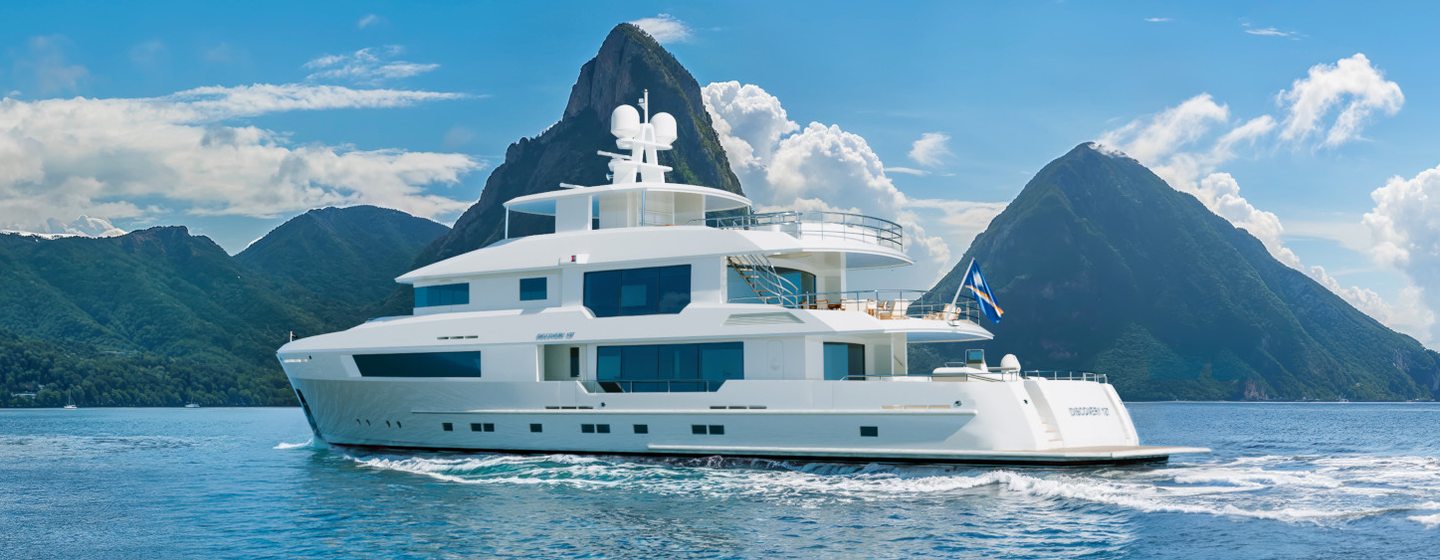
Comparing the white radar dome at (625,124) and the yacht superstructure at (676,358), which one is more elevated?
the white radar dome at (625,124)

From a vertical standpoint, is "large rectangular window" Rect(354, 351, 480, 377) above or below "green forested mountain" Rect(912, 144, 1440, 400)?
below

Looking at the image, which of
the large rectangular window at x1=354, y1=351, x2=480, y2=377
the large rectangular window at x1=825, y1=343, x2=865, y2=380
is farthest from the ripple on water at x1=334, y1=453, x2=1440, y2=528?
the large rectangular window at x1=825, y1=343, x2=865, y2=380

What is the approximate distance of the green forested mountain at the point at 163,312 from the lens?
104m

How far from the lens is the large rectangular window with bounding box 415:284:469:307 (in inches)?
966

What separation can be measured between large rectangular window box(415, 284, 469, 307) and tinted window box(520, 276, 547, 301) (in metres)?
1.58

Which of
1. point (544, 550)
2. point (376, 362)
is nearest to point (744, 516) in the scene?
point (544, 550)

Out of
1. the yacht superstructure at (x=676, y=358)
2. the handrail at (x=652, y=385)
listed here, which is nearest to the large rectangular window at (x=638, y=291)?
the yacht superstructure at (x=676, y=358)

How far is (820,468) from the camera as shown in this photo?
1989 centimetres

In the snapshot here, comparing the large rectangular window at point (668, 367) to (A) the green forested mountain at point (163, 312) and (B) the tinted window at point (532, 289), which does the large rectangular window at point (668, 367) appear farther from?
(A) the green forested mountain at point (163, 312)

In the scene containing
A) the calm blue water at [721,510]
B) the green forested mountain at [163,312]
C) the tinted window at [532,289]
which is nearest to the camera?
the calm blue water at [721,510]

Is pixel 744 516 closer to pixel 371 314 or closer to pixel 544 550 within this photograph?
pixel 544 550

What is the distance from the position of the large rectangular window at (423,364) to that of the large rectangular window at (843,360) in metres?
6.85

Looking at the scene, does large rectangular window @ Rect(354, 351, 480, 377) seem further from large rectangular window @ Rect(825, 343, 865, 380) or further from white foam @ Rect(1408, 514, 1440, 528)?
white foam @ Rect(1408, 514, 1440, 528)

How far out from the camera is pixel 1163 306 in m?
145
